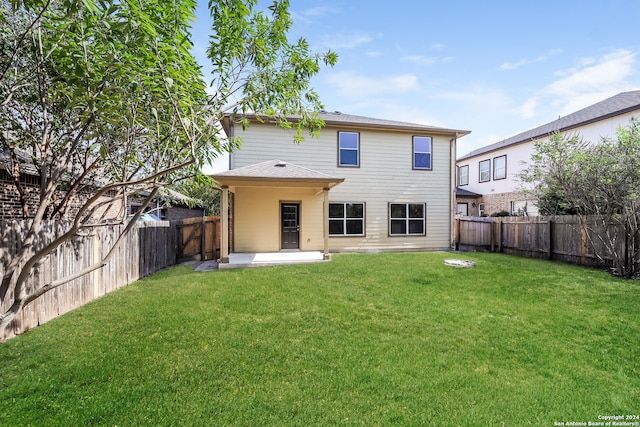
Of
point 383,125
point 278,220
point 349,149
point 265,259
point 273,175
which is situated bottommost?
point 265,259

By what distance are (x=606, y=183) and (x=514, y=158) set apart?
38.1ft

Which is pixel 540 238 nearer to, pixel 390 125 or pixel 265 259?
pixel 390 125

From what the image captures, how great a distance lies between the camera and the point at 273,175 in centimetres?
904

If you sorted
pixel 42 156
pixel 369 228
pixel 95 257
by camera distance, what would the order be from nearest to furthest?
pixel 42 156 < pixel 95 257 < pixel 369 228

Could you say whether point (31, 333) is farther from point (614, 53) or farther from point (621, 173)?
point (614, 53)

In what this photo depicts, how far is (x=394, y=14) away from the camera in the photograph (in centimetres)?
798

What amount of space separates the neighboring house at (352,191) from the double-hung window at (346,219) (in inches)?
1.6

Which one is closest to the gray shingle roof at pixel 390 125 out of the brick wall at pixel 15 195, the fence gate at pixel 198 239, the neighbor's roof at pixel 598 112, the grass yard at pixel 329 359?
the neighbor's roof at pixel 598 112

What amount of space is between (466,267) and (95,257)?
9301mm

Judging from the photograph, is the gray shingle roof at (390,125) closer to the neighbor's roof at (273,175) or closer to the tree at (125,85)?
the neighbor's roof at (273,175)

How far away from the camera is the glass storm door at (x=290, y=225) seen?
445 inches

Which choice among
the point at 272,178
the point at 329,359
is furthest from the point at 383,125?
the point at 329,359

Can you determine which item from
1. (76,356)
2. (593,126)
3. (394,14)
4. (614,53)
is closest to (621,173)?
(614,53)

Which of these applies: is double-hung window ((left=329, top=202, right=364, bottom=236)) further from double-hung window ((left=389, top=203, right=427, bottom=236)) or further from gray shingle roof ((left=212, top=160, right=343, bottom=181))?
gray shingle roof ((left=212, top=160, right=343, bottom=181))
